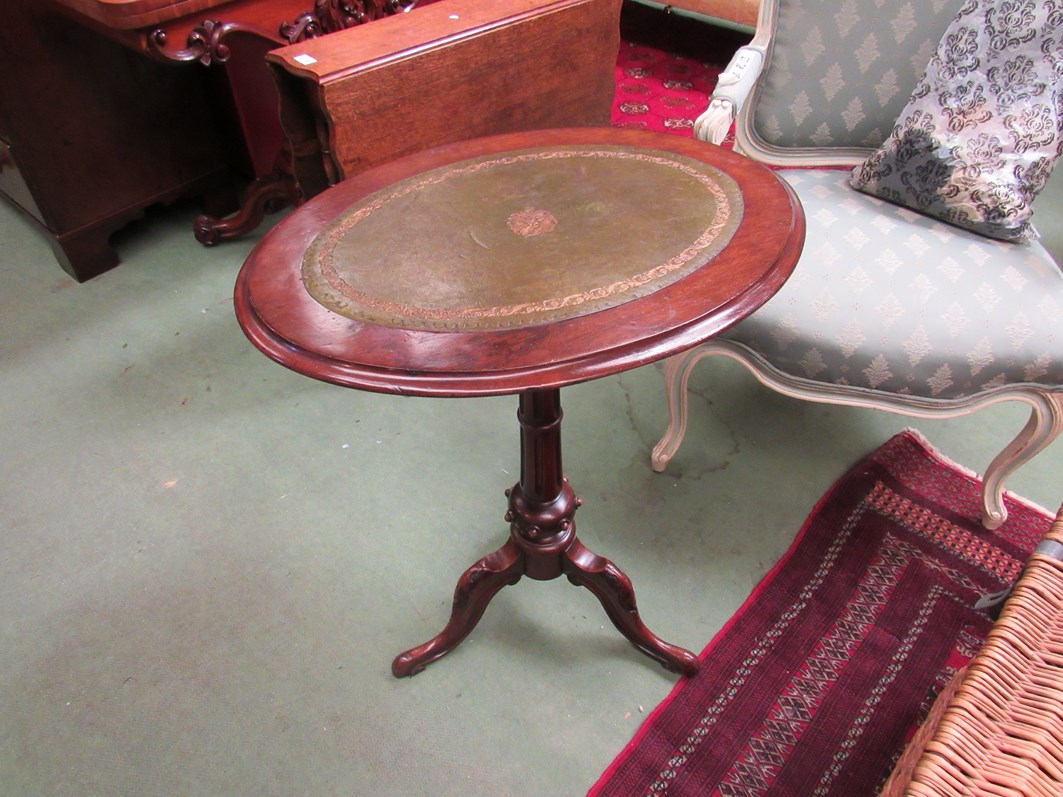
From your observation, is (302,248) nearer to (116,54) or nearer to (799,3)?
(799,3)

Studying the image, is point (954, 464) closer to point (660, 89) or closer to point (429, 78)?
point (429, 78)

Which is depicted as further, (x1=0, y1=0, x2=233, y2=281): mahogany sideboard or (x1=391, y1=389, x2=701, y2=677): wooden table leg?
(x1=0, y1=0, x2=233, y2=281): mahogany sideboard

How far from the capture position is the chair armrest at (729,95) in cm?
125

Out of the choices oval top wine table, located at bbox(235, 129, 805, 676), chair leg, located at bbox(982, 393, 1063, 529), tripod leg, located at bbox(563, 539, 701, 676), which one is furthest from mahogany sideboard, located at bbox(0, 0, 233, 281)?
chair leg, located at bbox(982, 393, 1063, 529)

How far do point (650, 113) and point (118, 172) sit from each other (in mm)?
1814

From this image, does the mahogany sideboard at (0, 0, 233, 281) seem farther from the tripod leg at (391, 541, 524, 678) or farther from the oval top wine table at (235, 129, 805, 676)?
the tripod leg at (391, 541, 524, 678)

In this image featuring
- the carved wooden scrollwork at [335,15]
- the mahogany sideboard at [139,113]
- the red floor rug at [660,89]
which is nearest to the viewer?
the mahogany sideboard at [139,113]

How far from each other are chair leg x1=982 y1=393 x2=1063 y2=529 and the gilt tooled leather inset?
68 cm

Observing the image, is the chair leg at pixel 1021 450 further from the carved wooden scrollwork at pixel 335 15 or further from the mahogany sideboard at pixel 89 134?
the mahogany sideboard at pixel 89 134

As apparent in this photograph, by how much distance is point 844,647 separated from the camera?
1182 millimetres

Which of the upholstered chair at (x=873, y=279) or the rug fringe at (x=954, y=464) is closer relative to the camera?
the upholstered chair at (x=873, y=279)

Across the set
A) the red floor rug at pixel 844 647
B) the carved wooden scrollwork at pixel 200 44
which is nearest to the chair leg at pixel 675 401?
the red floor rug at pixel 844 647

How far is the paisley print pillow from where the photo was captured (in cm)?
118

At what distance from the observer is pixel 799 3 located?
1.36 meters
